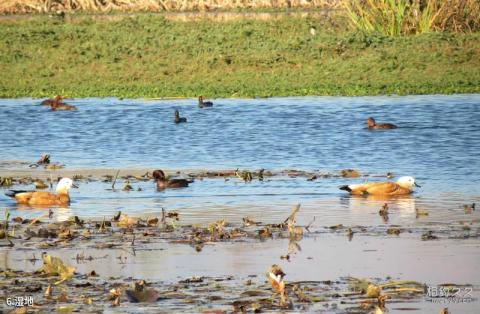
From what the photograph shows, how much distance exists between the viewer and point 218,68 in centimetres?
2634

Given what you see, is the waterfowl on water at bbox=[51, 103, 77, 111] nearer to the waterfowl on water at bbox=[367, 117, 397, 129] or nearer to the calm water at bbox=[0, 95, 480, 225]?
the calm water at bbox=[0, 95, 480, 225]

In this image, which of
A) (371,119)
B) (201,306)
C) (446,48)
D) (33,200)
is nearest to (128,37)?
(446,48)

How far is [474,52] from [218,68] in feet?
16.7

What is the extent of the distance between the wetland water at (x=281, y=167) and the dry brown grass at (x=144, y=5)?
35.6ft

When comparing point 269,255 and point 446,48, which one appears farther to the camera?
point 446,48

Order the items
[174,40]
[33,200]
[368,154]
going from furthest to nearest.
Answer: [174,40] → [368,154] → [33,200]

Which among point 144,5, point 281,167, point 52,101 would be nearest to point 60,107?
point 52,101

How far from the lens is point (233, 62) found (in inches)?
1043

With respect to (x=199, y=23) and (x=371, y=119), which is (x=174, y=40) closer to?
(x=199, y=23)

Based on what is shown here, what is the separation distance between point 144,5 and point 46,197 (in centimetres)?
2200

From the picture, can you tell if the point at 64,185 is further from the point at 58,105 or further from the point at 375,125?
the point at 58,105

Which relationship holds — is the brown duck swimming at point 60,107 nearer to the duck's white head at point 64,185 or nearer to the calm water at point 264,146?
the calm water at point 264,146

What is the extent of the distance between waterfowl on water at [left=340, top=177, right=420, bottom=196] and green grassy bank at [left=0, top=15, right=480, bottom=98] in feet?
33.9

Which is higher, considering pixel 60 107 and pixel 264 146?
pixel 60 107
